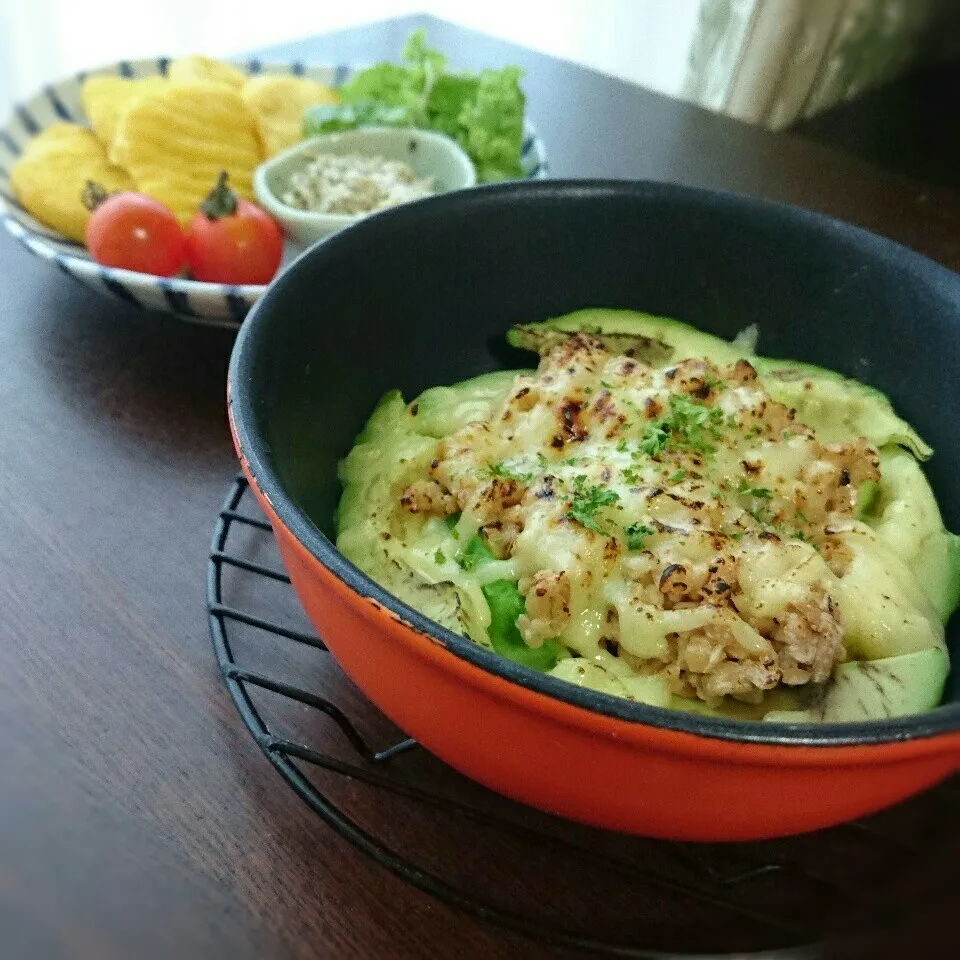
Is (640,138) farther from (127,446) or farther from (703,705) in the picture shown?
(703,705)

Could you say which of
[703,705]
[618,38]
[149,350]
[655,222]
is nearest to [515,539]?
[703,705]

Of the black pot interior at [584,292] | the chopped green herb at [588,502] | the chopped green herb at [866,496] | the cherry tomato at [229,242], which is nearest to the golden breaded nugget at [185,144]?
the cherry tomato at [229,242]

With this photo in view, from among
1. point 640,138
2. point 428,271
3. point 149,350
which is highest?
point 428,271

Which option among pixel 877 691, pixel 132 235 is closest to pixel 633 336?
pixel 877 691

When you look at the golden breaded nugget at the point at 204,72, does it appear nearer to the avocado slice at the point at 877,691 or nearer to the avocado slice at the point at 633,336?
the avocado slice at the point at 633,336

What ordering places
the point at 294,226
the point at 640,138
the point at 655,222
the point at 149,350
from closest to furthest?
the point at 655,222 → the point at 149,350 → the point at 294,226 → the point at 640,138

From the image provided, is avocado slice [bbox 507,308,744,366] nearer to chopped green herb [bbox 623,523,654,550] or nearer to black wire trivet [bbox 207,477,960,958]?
chopped green herb [bbox 623,523,654,550]

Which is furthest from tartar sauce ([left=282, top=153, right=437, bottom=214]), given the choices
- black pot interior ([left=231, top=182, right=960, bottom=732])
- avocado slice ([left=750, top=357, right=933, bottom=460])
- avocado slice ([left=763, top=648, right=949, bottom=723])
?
avocado slice ([left=763, top=648, right=949, bottom=723])
